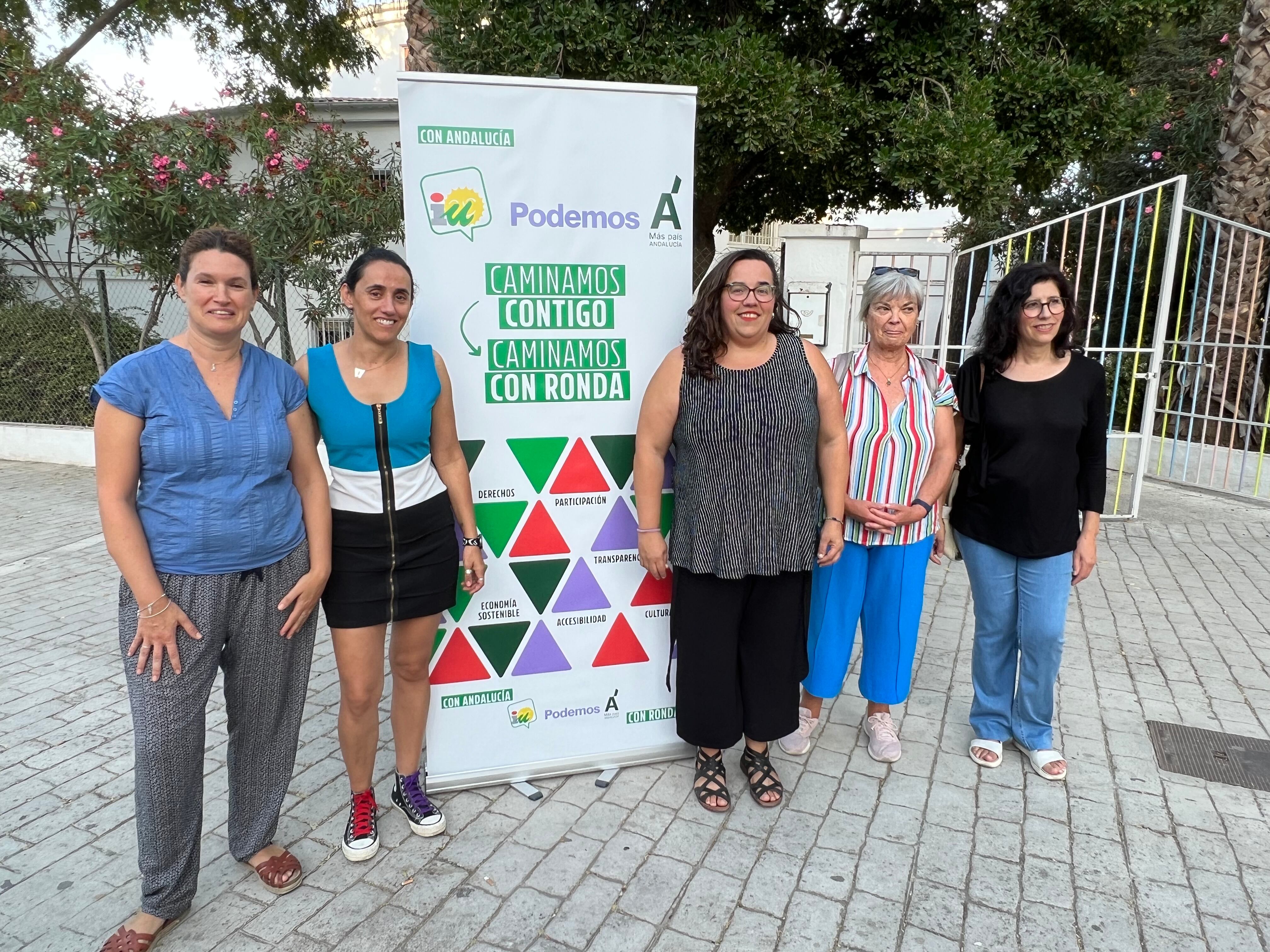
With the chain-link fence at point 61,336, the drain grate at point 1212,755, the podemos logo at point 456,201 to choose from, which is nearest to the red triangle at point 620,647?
the podemos logo at point 456,201

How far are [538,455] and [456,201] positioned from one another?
92 cm

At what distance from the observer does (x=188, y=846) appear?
2316 mm

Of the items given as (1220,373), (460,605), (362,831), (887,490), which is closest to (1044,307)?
(887,490)

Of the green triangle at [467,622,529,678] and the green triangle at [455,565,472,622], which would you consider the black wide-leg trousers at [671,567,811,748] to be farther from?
the green triangle at [455,565,472,622]

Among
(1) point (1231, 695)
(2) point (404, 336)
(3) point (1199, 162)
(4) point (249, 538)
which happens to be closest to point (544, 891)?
(4) point (249, 538)

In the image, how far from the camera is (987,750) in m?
3.32

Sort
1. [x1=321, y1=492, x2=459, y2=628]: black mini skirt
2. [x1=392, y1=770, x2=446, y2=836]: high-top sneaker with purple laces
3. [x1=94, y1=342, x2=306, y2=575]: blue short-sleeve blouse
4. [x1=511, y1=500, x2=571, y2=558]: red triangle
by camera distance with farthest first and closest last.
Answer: [x1=511, y1=500, x2=571, y2=558]: red triangle < [x1=392, y1=770, x2=446, y2=836]: high-top sneaker with purple laces < [x1=321, y1=492, x2=459, y2=628]: black mini skirt < [x1=94, y1=342, x2=306, y2=575]: blue short-sleeve blouse

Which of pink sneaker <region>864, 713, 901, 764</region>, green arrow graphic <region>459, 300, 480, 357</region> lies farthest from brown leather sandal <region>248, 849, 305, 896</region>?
pink sneaker <region>864, 713, 901, 764</region>

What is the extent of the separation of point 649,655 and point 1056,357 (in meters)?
1.91

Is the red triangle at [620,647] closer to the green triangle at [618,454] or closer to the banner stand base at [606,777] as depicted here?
the banner stand base at [606,777]

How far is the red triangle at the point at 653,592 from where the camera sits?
3.18 m

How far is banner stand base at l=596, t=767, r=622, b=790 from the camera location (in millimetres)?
3143

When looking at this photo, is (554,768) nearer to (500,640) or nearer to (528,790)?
(528,790)

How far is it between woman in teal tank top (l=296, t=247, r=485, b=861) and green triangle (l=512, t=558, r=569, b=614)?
366 mm
